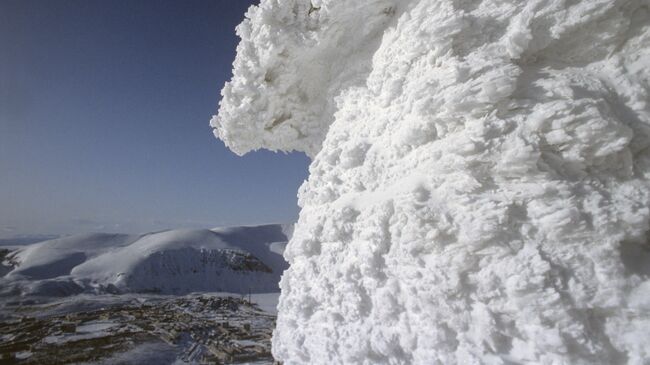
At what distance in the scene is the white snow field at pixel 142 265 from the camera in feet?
108

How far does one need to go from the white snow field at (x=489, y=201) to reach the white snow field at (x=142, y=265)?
123 feet

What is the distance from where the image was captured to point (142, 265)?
120ft

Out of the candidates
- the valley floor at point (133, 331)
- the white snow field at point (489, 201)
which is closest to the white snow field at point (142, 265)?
the valley floor at point (133, 331)

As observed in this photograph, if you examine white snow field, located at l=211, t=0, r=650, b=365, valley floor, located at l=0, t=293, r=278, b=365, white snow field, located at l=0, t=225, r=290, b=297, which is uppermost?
white snow field, located at l=211, t=0, r=650, b=365

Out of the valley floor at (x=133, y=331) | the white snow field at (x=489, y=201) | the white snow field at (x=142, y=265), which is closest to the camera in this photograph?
the white snow field at (x=489, y=201)

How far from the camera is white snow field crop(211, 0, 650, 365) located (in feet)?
5.81

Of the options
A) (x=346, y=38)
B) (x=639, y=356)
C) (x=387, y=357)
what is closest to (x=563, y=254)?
(x=639, y=356)

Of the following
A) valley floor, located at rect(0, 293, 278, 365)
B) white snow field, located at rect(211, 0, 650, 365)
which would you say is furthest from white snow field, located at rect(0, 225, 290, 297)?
white snow field, located at rect(211, 0, 650, 365)

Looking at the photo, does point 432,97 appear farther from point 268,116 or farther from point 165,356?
point 165,356

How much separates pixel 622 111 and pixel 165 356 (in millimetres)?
19765

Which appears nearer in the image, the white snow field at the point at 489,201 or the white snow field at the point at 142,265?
the white snow field at the point at 489,201

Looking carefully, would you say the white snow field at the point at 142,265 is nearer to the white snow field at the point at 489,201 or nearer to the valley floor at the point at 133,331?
the valley floor at the point at 133,331

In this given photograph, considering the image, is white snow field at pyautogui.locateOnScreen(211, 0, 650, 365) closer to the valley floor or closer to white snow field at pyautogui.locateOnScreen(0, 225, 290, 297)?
the valley floor

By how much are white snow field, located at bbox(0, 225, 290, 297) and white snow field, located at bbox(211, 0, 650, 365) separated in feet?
123
